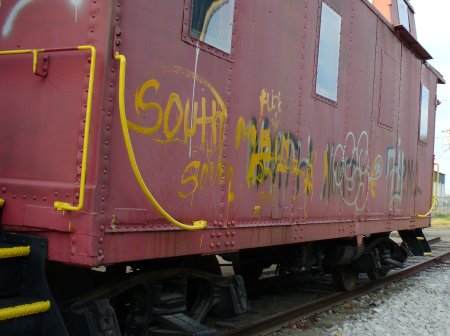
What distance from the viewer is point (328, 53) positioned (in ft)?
17.1

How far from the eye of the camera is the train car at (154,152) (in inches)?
107

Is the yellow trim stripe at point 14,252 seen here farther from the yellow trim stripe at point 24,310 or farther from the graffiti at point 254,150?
the graffiti at point 254,150

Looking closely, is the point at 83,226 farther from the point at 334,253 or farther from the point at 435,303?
the point at 435,303

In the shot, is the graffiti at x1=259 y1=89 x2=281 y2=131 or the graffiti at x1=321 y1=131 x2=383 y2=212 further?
the graffiti at x1=321 y1=131 x2=383 y2=212

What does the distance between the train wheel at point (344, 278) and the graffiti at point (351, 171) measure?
53.9 inches

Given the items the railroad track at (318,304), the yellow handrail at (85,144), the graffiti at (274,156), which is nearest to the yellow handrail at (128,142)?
the yellow handrail at (85,144)

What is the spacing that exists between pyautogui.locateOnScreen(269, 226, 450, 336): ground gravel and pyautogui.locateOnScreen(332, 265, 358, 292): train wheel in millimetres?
289

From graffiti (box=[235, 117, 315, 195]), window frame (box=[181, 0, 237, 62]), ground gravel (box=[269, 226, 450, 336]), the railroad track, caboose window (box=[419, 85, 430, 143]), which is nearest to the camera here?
window frame (box=[181, 0, 237, 62])

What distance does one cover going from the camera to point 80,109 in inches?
109

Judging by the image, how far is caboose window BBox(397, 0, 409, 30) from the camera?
307 inches

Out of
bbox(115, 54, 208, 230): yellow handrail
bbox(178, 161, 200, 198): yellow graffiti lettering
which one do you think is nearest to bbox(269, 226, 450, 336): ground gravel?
bbox(178, 161, 200, 198): yellow graffiti lettering

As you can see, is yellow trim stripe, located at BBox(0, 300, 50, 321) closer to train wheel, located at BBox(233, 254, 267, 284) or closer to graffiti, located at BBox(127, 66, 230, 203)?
graffiti, located at BBox(127, 66, 230, 203)

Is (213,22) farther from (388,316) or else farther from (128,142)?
(388,316)

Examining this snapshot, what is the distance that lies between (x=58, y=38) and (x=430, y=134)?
7.90 m
